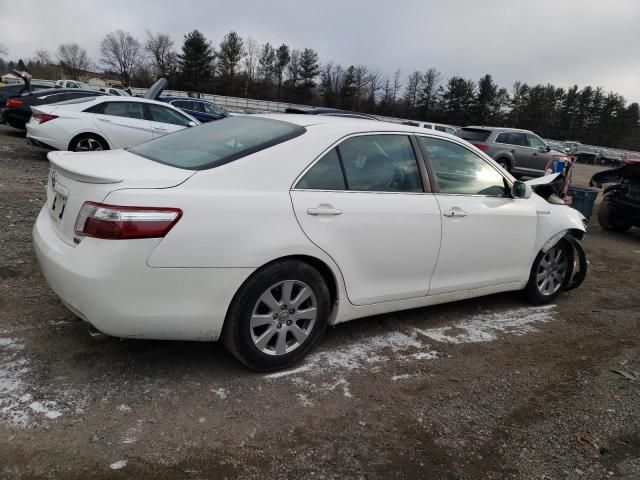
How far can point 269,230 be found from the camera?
2.83m

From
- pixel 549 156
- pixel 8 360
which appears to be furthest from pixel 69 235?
pixel 549 156

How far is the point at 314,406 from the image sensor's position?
284 cm

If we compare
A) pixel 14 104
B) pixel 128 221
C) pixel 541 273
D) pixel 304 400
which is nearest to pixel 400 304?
pixel 304 400

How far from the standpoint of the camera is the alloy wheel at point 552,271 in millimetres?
4750

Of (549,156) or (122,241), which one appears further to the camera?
(549,156)

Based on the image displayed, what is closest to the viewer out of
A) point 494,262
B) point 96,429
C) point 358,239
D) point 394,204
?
point 96,429

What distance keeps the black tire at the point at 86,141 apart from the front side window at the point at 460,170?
742cm

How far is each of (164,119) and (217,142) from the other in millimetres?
7748

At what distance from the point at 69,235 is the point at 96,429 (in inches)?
40.8

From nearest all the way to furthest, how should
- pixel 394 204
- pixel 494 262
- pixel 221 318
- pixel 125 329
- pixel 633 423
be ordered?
pixel 125 329 → pixel 221 318 → pixel 633 423 → pixel 394 204 → pixel 494 262

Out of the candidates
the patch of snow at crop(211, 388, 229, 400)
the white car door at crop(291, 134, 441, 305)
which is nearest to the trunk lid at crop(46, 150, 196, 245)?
the white car door at crop(291, 134, 441, 305)

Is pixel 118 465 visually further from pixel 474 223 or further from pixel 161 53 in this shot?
pixel 161 53

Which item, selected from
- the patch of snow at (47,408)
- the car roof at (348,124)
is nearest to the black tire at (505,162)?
the car roof at (348,124)

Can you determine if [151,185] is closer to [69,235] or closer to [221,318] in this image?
[69,235]
